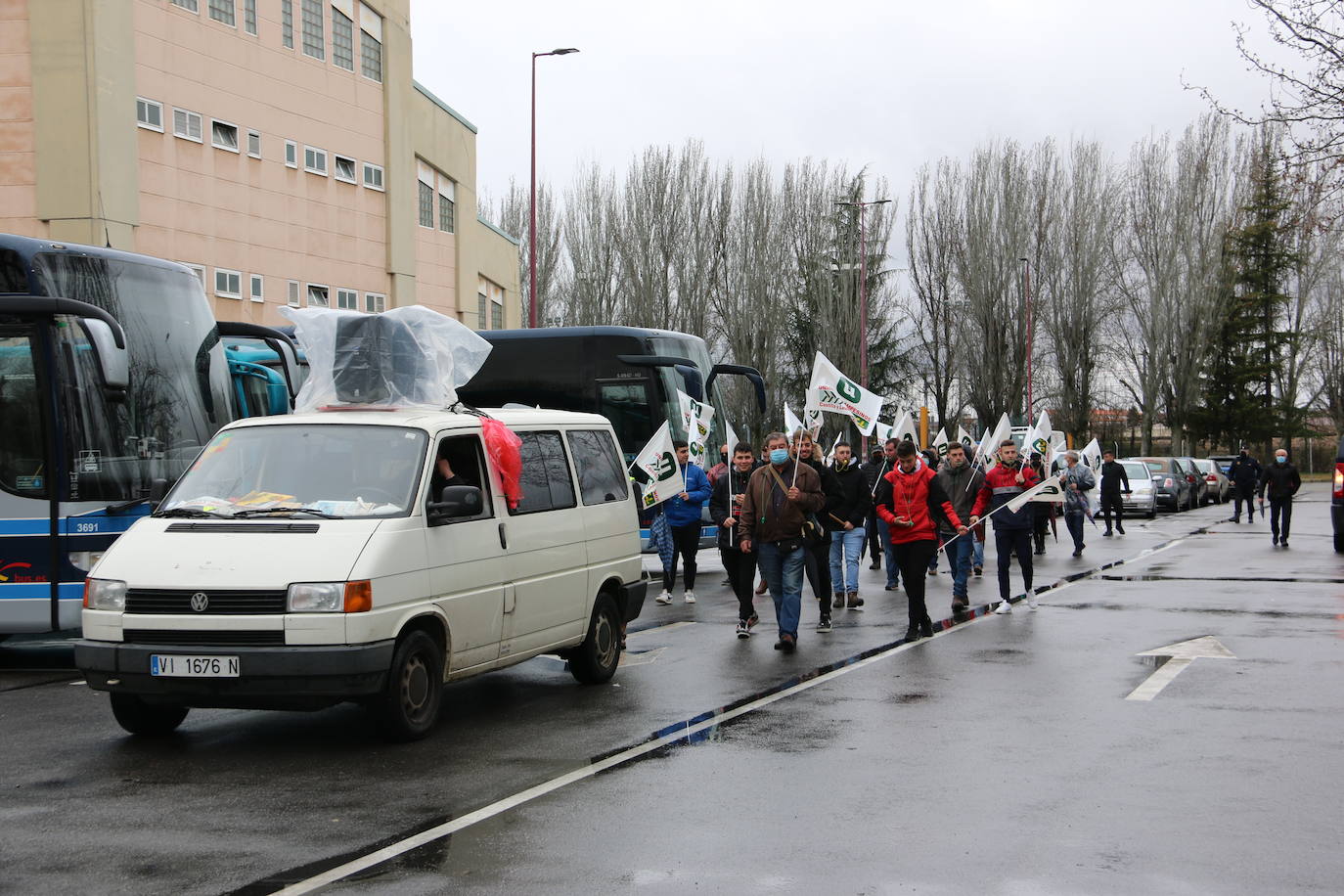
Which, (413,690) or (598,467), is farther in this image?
(598,467)

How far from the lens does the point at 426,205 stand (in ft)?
135

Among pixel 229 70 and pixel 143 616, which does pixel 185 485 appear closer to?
pixel 143 616

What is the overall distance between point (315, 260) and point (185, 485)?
27177mm

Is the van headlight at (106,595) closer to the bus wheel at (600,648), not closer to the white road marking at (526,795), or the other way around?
the white road marking at (526,795)

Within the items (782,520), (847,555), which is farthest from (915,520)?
(847,555)

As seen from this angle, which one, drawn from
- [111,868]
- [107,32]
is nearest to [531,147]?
[107,32]

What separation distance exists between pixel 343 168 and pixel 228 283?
5578 mm

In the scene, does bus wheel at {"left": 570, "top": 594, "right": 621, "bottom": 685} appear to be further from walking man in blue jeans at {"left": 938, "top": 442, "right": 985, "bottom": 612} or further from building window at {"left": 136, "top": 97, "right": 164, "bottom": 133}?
building window at {"left": 136, "top": 97, "right": 164, "bottom": 133}

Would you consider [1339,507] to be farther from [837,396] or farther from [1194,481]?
[1194,481]

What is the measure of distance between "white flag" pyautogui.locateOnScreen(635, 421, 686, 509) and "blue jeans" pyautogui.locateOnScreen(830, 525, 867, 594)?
6.21ft

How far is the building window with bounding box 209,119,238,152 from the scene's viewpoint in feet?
103

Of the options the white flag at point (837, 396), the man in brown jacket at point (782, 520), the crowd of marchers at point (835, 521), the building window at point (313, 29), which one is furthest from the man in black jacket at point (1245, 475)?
the building window at point (313, 29)

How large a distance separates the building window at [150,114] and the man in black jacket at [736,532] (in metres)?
17.4

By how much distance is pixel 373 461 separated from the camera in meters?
8.67
